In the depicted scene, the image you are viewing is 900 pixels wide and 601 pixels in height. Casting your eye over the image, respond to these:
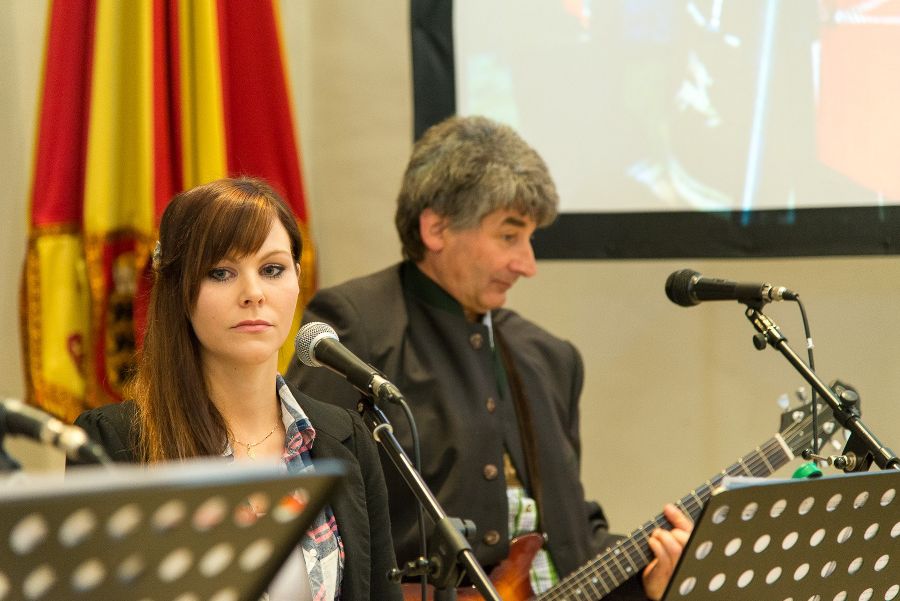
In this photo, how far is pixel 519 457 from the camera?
3.07 metres

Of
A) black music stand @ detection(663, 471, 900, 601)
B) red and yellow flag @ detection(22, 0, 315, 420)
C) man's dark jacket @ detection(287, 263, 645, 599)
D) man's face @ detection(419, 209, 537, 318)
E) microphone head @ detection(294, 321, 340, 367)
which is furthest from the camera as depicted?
red and yellow flag @ detection(22, 0, 315, 420)

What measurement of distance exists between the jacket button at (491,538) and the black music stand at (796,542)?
1.19 metres

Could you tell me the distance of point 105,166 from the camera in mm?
3152

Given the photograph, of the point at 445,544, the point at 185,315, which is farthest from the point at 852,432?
the point at 185,315

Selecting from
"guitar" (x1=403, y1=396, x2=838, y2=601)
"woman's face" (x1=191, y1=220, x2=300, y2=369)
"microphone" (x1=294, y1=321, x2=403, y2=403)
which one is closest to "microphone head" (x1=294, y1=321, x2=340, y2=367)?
"microphone" (x1=294, y1=321, x2=403, y2=403)

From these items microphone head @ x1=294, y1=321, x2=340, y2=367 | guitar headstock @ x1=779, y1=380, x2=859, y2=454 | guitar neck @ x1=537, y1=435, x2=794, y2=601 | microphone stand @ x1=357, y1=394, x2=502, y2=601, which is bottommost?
guitar neck @ x1=537, y1=435, x2=794, y2=601

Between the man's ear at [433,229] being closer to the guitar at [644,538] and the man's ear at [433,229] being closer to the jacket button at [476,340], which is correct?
the jacket button at [476,340]

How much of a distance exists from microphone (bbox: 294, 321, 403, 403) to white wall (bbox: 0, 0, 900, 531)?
172 centimetres

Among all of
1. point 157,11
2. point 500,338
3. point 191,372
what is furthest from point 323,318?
point 157,11

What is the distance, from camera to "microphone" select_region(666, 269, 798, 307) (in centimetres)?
230

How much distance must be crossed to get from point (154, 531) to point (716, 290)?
60.8 inches

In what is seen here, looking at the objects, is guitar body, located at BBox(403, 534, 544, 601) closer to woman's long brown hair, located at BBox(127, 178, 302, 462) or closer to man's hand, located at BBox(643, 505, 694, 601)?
man's hand, located at BBox(643, 505, 694, 601)

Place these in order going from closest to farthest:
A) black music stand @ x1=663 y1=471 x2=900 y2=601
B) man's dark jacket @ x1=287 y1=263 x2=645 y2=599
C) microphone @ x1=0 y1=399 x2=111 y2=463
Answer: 1. microphone @ x1=0 y1=399 x2=111 y2=463
2. black music stand @ x1=663 y1=471 x2=900 y2=601
3. man's dark jacket @ x1=287 y1=263 x2=645 y2=599

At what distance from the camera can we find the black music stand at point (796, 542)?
1597mm
